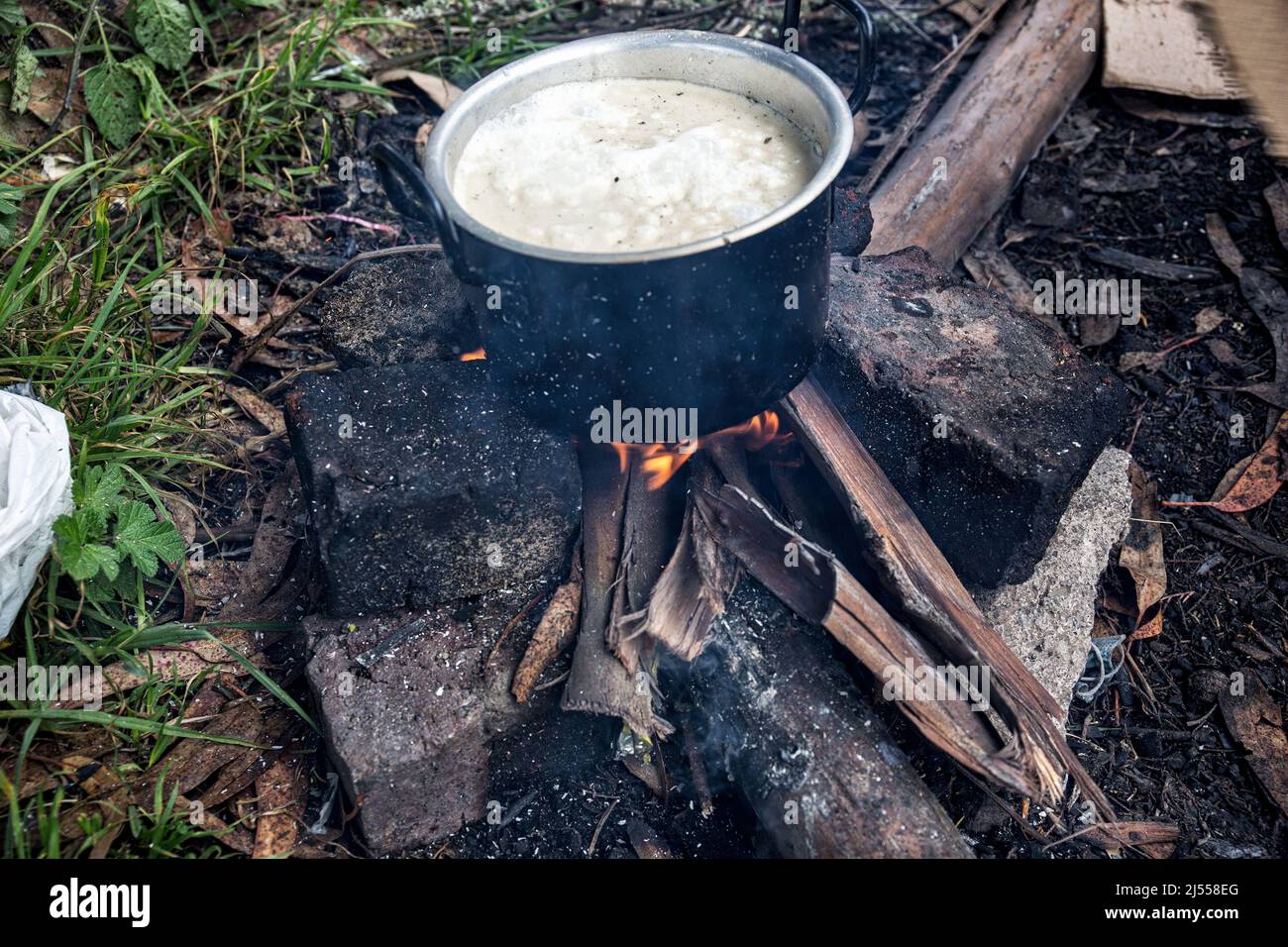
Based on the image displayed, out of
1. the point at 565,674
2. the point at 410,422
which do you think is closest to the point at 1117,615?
the point at 565,674

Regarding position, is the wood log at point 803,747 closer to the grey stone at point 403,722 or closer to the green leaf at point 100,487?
the grey stone at point 403,722

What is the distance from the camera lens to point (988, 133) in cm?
427

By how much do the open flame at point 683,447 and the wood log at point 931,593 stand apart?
13 cm

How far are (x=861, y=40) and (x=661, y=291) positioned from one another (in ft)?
3.29

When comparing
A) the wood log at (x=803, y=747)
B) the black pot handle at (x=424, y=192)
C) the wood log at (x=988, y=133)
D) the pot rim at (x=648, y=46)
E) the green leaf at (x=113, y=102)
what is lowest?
the wood log at (x=803, y=747)

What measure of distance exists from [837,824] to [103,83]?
4.01m

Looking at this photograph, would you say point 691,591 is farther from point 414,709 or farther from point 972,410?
point 972,410

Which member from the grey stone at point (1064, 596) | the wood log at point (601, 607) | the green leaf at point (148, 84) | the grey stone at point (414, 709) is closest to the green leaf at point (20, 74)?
the green leaf at point (148, 84)

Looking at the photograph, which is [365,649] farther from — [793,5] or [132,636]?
[793,5]

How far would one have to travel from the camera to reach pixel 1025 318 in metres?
3.19

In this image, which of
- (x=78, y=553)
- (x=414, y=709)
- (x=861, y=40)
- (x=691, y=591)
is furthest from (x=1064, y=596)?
(x=78, y=553)

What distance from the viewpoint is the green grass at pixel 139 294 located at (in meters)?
2.67

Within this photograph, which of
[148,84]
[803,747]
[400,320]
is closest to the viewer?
[803,747]

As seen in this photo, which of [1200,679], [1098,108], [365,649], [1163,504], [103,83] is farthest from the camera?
[1098,108]
